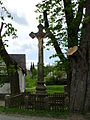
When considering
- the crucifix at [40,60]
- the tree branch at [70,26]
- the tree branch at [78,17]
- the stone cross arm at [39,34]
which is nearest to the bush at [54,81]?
the stone cross arm at [39,34]

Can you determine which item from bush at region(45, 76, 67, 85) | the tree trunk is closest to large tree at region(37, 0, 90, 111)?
the tree trunk

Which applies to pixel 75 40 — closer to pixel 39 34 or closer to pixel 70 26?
pixel 70 26

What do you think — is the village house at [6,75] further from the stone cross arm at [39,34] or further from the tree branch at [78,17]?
the tree branch at [78,17]

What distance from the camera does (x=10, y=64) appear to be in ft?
66.7

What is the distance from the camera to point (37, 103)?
52.6 feet

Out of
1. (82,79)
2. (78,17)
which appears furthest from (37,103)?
(78,17)

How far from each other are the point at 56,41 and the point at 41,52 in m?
5.32

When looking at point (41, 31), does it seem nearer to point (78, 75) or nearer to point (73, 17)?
point (73, 17)

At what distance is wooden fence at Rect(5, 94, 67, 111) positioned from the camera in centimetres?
1577

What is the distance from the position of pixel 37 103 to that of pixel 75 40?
152 inches

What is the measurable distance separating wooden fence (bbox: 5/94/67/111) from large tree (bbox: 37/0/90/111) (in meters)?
1.75

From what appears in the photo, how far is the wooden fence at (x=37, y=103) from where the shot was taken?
1577 centimetres

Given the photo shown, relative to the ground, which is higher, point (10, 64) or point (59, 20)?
point (59, 20)

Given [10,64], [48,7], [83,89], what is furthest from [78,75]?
[10,64]
